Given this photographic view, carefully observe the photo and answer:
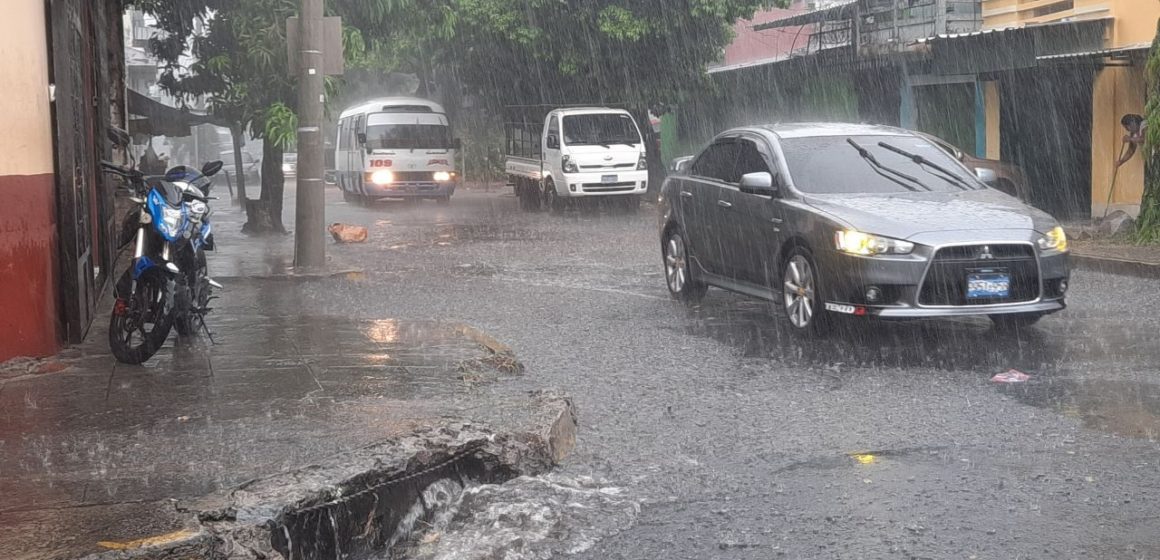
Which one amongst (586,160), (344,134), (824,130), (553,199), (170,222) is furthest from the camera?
(344,134)

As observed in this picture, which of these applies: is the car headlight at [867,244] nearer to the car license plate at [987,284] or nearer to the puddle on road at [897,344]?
the car license plate at [987,284]

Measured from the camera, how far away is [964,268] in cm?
873

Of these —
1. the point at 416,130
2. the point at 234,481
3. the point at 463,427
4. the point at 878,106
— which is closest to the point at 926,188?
the point at 463,427

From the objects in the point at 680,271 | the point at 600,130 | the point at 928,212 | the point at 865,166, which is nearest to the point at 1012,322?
the point at 928,212

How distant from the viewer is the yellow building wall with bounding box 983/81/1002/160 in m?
22.9

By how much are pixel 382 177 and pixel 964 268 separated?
69.9ft

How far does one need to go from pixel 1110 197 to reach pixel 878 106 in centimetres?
914

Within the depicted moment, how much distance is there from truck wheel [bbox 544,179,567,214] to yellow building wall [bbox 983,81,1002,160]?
27.0ft

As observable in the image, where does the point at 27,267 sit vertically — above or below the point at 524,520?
above

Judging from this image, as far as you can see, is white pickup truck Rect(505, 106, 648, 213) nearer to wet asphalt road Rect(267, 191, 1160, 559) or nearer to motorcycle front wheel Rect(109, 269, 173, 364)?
wet asphalt road Rect(267, 191, 1160, 559)

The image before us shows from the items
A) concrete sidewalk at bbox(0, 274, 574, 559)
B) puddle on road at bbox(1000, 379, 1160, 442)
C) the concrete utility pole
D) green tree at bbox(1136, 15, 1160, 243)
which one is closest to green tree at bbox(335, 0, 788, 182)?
the concrete utility pole

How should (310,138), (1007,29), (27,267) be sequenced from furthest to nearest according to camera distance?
1. (1007,29)
2. (310,138)
3. (27,267)

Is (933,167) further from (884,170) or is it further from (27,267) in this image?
(27,267)

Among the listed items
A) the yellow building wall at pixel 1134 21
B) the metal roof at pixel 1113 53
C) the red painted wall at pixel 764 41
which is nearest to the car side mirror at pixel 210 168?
the metal roof at pixel 1113 53
